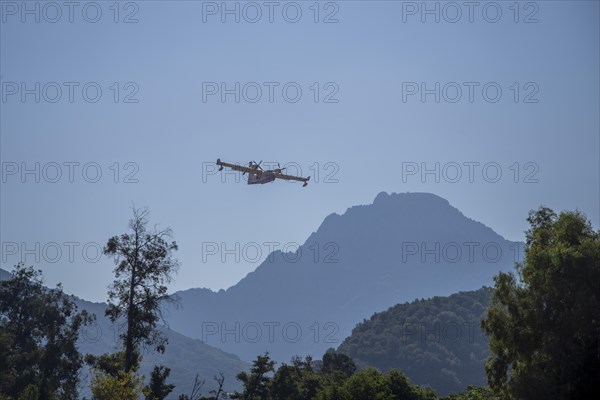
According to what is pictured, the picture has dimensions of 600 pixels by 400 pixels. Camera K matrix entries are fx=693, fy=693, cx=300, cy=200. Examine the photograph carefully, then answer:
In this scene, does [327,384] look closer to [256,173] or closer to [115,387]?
[256,173]

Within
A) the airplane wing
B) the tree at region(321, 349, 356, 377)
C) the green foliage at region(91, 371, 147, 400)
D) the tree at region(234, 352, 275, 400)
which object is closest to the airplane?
the airplane wing

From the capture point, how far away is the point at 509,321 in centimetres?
3550

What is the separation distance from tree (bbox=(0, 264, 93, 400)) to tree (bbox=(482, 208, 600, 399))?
44646mm

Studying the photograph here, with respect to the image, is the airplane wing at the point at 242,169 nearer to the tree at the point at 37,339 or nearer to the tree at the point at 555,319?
the tree at the point at 37,339

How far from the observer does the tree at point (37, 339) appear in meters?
64.9

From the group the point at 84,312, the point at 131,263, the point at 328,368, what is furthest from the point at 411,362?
the point at 131,263

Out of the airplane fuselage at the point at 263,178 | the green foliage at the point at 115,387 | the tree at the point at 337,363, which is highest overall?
the airplane fuselage at the point at 263,178

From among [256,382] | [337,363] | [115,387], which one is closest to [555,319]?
[115,387]

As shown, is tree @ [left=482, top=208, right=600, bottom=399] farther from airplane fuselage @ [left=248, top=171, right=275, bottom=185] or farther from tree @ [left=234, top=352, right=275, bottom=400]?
tree @ [left=234, top=352, right=275, bottom=400]

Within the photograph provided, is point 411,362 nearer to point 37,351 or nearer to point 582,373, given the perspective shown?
point 37,351

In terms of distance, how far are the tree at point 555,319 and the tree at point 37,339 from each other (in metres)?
44.6

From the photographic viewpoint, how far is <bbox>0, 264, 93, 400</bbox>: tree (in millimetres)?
64938

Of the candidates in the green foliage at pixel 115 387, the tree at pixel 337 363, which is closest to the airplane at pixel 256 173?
the green foliage at pixel 115 387

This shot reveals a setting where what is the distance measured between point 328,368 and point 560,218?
72007mm
